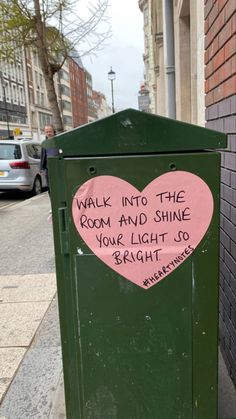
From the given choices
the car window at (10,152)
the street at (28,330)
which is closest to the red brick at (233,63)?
the street at (28,330)

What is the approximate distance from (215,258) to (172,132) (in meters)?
0.55

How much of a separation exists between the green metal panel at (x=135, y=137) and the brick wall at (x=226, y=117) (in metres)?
0.66

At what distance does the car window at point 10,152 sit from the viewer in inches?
464

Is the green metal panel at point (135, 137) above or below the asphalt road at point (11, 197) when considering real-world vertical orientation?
above

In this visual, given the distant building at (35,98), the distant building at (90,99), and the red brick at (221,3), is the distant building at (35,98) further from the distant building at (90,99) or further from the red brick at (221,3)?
the red brick at (221,3)

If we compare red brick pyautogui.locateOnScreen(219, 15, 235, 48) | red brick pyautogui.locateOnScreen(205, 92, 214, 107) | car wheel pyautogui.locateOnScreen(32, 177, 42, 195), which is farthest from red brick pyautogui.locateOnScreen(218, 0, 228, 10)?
car wheel pyautogui.locateOnScreen(32, 177, 42, 195)

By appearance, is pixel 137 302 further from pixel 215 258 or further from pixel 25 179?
pixel 25 179

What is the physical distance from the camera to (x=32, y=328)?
11.7 ft

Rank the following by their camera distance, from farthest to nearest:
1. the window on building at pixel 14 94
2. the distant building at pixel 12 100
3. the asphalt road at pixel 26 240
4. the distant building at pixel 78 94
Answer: the distant building at pixel 78 94 → the window on building at pixel 14 94 → the distant building at pixel 12 100 → the asphalt road at pixel 26 240

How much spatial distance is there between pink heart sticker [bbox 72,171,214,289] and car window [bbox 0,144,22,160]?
10.4 m

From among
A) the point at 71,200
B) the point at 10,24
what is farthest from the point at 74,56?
the point at 71,200

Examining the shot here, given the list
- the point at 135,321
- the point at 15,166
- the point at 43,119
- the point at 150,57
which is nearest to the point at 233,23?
the point at 135,321

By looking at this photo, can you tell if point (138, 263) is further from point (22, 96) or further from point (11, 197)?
point (22, 96)

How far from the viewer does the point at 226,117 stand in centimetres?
250
